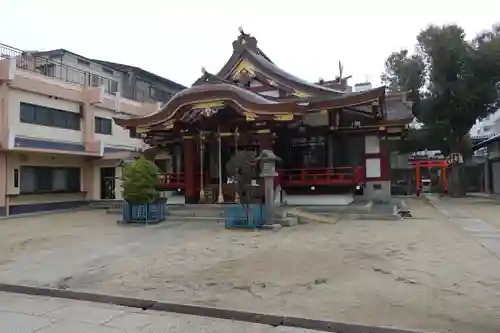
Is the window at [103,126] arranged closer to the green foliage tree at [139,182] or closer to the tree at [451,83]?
the green foliage tree at [139,182]

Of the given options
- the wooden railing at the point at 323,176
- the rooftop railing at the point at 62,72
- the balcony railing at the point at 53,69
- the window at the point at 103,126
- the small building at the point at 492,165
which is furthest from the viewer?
the small building at the point at 492,165

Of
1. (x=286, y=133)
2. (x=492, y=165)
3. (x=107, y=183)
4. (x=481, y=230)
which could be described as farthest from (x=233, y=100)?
(x=492, y=165)

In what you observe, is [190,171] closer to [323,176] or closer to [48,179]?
[323,176]

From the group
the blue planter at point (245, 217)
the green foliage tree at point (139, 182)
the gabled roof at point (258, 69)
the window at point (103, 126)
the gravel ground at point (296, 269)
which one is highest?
the gabled roof at point (258, 69)

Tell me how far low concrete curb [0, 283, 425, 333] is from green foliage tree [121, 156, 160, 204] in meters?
7.78

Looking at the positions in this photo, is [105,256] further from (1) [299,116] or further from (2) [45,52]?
(2) [45,52]

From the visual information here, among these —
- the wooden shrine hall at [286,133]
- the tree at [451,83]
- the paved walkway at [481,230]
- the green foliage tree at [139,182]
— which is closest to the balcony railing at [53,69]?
the wooden shrine hall at [286,133]

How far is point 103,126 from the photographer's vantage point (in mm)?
24484

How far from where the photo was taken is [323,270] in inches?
297

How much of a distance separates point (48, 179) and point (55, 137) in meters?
2.36

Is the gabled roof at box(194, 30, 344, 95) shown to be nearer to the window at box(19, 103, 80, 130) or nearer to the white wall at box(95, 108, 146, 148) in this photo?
the white wall at box(95, 108, 146, 148)

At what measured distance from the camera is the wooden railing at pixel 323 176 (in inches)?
675

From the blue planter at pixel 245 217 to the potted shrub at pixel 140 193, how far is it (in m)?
3.29

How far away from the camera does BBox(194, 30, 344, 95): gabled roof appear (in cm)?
1962
